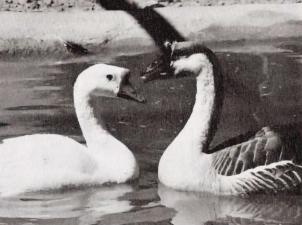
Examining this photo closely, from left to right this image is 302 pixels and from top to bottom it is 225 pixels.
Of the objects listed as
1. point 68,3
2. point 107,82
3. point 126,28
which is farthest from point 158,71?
point 68,3

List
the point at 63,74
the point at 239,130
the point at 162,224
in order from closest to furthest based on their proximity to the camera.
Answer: the point at 162,224
the point at 239,130
the point at 63,74

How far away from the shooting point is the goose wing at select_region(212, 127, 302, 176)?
17.0 feet

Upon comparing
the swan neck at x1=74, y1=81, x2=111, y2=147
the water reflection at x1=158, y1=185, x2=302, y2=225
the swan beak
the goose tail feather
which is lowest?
the water reflection at x1=158, y1=185, x2=302, y2=225

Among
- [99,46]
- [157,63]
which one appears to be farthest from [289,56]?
[157,63]

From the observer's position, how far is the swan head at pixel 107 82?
5.44m

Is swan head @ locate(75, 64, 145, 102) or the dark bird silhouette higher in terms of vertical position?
swan head @ locate(75, 64, 145, 102)

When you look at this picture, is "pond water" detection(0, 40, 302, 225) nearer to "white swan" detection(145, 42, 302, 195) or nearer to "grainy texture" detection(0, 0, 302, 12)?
"white swan" detection(145, 42, 302, 195)

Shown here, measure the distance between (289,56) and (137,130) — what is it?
1.99m

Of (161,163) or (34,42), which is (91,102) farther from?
(34,42)

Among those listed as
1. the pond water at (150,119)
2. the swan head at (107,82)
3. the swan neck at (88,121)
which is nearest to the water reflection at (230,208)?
the pond water at (150,119)

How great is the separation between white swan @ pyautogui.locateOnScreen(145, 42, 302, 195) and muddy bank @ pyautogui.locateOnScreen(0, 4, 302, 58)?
267 centimetres

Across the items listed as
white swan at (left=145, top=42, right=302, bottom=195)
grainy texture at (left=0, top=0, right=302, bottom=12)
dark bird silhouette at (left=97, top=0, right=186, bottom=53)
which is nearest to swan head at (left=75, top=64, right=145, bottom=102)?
white swan at (left=145, top=42, right=302, bottom=195)

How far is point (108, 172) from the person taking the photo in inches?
209

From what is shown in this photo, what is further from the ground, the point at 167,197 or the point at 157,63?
the point at 157,63
